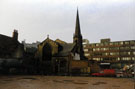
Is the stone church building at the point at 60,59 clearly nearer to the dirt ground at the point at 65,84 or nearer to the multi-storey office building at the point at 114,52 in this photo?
the dirt ground at the point at 65,84

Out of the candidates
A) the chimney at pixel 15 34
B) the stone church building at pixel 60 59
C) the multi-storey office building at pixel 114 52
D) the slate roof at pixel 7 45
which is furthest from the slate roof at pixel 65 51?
the multi-storey office building at pixel 114 52

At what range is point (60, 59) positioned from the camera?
44.1 m

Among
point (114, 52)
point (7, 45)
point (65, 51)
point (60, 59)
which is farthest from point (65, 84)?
point (114, 52)

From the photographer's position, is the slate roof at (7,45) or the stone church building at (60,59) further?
the stone church building at (60,59)

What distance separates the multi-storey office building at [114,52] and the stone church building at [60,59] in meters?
27.9

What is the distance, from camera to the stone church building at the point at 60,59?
4328cm

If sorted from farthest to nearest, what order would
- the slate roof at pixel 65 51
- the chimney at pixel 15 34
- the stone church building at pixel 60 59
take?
the chimney at pixel 15 34 < the slate roof at pixel 65 51 < the stone church building at pixel 60 59

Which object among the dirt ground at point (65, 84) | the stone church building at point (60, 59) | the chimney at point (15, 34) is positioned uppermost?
the chimney at point (15, 34)

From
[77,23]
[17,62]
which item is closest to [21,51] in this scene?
[17,62]

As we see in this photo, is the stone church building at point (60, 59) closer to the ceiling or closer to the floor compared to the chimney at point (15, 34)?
closer to the floor

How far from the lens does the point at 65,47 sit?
49688 mm

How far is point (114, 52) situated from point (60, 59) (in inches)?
1634

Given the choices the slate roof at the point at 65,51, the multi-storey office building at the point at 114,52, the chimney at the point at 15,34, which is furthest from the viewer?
the multi-storey office building at the point at 114,52

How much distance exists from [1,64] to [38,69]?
506 inches
